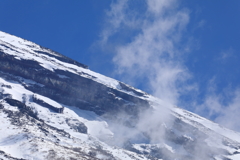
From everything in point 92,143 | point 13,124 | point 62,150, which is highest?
point 92,143

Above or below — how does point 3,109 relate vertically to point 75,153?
above

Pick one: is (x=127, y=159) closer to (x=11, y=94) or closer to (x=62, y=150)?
(x=62, y=150)

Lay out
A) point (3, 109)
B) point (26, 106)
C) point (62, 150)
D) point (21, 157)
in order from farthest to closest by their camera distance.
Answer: point (26, 106)
point (3, 109)
point (62, 150)
point (21, 157)

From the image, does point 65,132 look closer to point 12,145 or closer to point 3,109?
point 3,109

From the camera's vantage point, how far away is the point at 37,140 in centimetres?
14225

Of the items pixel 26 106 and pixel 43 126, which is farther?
pixel 26 106

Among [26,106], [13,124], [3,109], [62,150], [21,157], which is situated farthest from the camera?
[26,106]

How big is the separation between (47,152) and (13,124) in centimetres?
3185

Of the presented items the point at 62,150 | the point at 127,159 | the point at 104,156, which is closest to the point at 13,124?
the point at 62,150

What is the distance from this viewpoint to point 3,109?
17350cm

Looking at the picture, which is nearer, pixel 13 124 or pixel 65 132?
pixel 13 124

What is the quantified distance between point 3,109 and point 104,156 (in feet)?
174

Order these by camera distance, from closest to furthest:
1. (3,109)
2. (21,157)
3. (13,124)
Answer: (21,157) → (13,124) → (3,109)

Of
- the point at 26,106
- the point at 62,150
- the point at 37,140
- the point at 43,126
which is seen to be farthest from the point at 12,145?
the point at 26,106
